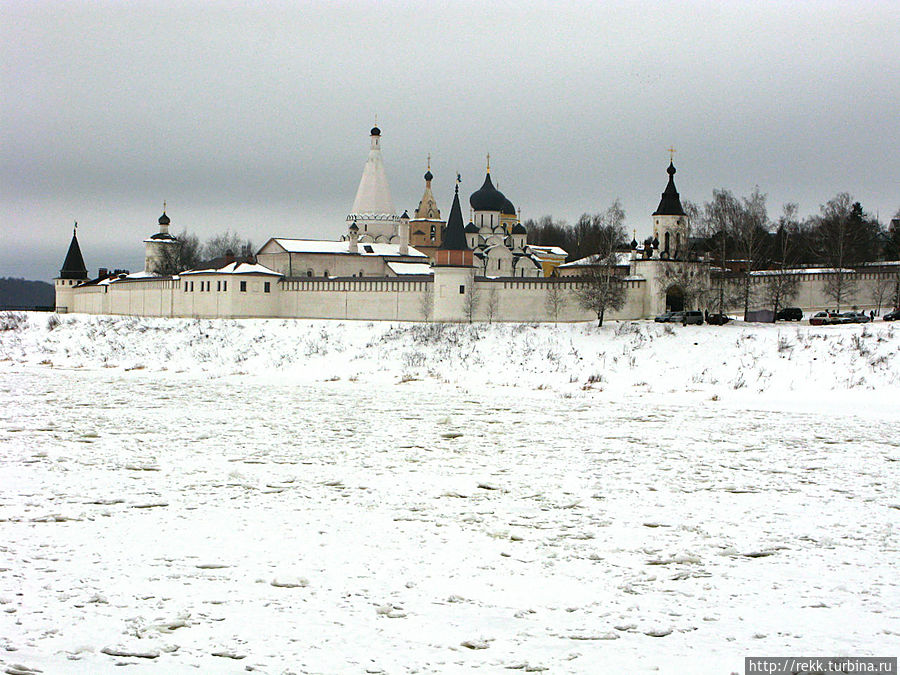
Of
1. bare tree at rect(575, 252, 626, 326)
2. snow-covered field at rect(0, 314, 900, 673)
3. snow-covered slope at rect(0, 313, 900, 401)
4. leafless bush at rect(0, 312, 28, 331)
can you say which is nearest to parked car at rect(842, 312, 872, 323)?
snow-covered slope at rect(0, 313, 900, 401)

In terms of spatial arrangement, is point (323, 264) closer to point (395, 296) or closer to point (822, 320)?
point (395, 296)

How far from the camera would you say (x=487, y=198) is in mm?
66438

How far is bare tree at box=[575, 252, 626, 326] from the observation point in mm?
36406

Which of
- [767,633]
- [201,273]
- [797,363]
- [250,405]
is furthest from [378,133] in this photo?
[767,633]

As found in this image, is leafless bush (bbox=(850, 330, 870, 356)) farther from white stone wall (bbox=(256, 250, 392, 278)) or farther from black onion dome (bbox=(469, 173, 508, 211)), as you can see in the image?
black onion dome (bbox=(469, 173, 508, 211))

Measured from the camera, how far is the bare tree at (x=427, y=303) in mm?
41188

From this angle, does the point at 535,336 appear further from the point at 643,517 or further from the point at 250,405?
the point at 643,517

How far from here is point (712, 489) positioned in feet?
29.7

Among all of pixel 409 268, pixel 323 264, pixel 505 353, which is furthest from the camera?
pixel 409 268

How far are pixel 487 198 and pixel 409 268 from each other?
16836mm

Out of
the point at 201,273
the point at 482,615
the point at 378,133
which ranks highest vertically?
the point at 378,133

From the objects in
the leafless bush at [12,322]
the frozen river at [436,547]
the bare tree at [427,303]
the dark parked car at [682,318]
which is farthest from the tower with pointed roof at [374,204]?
the frozen river at [436,547]

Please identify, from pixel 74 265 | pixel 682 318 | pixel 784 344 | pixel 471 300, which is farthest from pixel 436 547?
pixel 74 265

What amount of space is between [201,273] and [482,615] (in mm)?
41391
